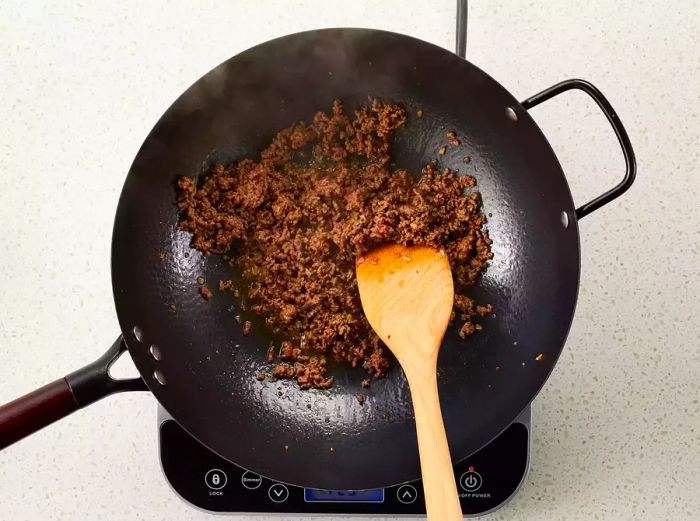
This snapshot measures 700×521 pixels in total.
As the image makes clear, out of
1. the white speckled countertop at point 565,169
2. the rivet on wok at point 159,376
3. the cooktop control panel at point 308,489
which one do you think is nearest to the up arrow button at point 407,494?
the cooktop control panel at point 308,489

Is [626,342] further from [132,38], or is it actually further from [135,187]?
[132,38]

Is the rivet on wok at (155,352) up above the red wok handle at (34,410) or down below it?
above

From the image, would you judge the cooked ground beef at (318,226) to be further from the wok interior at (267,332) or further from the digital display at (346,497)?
the digital display at (346,497)

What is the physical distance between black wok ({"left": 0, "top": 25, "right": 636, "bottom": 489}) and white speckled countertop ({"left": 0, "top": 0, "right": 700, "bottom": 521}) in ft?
0.38

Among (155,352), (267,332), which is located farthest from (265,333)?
(155,352)

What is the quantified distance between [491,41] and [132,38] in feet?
1.73

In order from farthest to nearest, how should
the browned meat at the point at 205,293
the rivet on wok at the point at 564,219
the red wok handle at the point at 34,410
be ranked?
the browned meat at the point at 205,293 < the rivet on wok at the point at 564,219 < the red wok handle at the point at 34,410

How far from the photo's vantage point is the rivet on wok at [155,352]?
3.12 feet

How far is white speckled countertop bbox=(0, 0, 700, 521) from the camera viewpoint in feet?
3.37

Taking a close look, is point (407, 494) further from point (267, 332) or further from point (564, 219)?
point (564, 219)

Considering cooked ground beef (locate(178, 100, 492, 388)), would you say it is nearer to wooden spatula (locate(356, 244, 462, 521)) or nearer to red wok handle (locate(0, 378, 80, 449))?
wooden spatula (locate(356, 244, 462, 521))

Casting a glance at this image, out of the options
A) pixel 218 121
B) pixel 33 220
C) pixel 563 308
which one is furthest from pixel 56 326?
pixel 563 308

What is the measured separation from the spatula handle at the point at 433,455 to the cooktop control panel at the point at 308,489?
140mm

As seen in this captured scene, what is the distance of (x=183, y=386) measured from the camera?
969 mm
